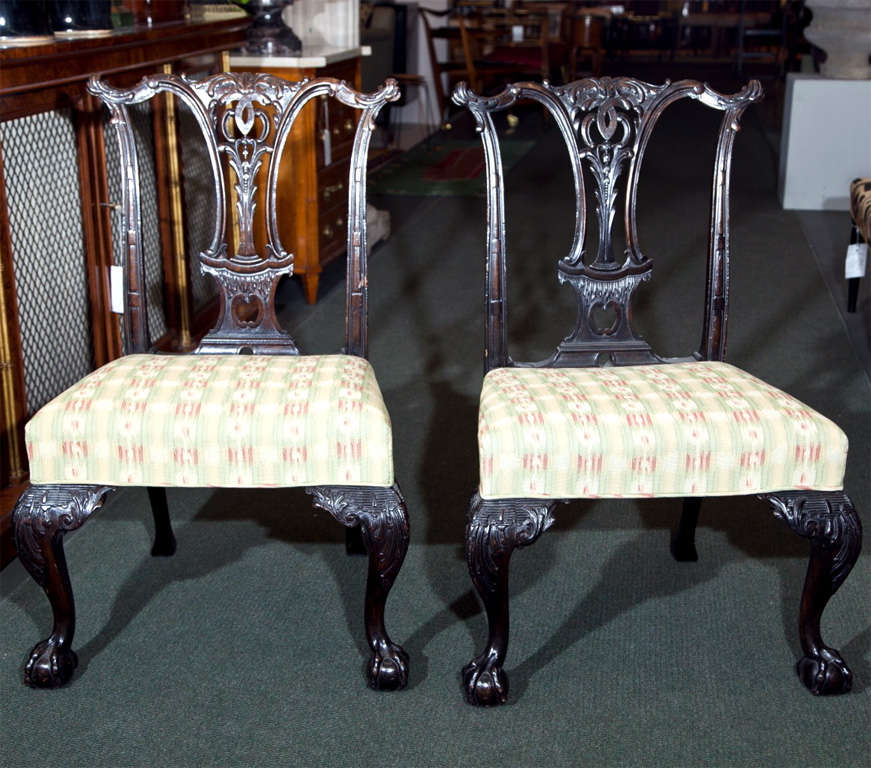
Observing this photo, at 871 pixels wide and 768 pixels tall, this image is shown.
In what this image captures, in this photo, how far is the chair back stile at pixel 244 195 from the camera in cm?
215

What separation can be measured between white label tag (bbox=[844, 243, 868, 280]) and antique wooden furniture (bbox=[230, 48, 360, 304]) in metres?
2.01

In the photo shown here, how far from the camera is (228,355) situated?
2203 mm

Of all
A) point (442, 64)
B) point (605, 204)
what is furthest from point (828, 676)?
point (442, 64)

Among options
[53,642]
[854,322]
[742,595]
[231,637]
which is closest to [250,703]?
[231,637]

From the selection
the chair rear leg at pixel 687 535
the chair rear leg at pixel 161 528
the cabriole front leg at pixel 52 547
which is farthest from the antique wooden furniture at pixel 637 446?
the chair rear leg at pixel 161 528

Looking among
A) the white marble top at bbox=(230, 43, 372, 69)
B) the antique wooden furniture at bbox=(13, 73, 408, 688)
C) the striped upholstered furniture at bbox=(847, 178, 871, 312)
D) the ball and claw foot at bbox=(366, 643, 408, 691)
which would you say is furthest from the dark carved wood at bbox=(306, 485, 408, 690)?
the white marble top at bbox=(230, 43, 372, 69)

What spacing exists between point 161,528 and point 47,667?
0.52m

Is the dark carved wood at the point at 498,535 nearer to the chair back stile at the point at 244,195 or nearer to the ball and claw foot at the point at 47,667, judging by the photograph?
the chair back stile at the point at 244,195

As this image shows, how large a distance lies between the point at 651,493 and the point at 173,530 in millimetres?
1238

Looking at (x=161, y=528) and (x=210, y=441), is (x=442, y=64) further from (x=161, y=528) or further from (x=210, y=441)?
(x=210, y=441)

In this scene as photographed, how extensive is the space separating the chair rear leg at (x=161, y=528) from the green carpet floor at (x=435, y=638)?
0.03m

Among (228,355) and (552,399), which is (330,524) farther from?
(552,399)

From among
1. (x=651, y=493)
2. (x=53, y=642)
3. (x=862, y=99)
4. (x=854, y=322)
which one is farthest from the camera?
(x=862, y=99)

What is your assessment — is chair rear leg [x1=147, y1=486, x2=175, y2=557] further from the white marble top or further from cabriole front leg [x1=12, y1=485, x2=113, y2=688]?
the white marble top
